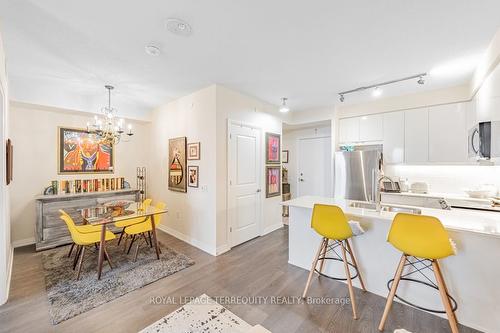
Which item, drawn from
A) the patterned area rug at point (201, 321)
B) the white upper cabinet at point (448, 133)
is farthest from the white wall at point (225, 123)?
the white upper cabinet at point (448, 133)

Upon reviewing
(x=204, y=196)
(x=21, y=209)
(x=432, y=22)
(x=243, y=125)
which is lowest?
(x=21, y=209)

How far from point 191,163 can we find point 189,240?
4.53 feet

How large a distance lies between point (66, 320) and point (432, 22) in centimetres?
420

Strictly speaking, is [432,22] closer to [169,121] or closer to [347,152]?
[347,152]

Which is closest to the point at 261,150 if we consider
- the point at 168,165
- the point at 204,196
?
the point at 204,196

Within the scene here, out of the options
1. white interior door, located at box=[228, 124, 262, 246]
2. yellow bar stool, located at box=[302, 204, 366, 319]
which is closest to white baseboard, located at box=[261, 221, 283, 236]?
white interior door, located at box=[228, 124, 262, 246]

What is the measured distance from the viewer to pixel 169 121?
4289 millimetres

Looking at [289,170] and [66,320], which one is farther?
[289,170]

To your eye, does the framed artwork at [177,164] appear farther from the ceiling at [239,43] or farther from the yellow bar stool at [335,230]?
the yellow bar stool at [335,230]

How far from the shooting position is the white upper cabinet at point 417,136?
11.5 ft

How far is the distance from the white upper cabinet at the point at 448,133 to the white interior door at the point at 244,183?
9.57 feet

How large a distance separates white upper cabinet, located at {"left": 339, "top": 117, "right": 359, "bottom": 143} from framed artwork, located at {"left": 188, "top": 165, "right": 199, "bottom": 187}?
2995 millimetres

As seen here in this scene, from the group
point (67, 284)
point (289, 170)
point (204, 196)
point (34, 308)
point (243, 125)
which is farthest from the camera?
point (289, 170)

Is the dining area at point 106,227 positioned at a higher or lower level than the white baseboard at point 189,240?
higher
